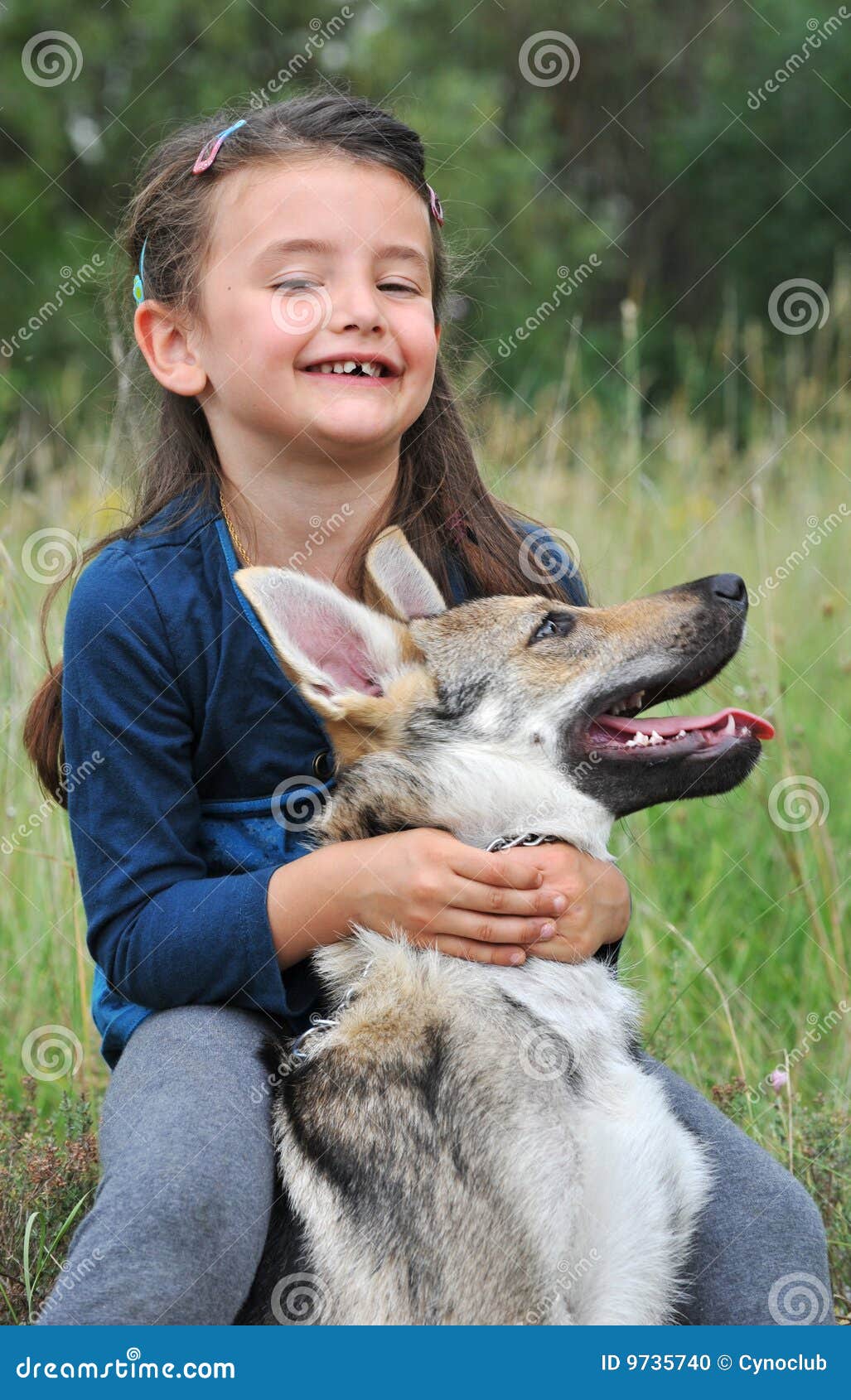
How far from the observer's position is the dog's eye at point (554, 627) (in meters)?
2.92

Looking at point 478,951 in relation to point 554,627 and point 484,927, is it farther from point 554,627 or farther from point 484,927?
point 554,627

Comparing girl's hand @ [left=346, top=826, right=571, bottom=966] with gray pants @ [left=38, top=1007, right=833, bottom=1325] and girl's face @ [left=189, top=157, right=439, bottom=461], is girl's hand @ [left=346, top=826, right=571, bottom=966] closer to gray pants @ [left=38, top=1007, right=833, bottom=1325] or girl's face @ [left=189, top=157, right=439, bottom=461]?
gray pants @ [left=38, top=1007, right=833, bottom=1325]

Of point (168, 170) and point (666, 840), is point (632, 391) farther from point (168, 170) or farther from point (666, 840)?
point (168, 170)

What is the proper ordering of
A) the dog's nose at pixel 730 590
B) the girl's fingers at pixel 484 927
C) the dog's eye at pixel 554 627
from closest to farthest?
the girl's fingers at pixel 484 927
the dog's nose at pixel 730 590
the dog's eye at pixel 554 627

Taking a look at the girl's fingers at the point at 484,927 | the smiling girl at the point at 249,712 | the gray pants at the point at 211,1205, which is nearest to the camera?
the gray pants at the point at 211,1205

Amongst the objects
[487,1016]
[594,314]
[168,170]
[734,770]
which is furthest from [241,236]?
[594,314]

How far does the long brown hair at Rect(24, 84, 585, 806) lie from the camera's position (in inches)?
123

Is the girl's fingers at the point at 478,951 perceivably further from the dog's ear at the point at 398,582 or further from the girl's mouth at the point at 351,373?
the girl's mouth at the point at 351,373

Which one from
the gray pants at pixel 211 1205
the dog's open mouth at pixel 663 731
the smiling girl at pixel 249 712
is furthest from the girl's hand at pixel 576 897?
the gray pants at pixel 211 1205

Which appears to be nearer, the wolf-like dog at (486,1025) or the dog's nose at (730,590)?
the wolf-like dog at (486,1025)

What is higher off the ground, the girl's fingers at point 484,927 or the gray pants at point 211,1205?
the girl's fingers at point 484,927

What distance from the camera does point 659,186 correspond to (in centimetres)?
2195

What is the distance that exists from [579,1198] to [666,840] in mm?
2314

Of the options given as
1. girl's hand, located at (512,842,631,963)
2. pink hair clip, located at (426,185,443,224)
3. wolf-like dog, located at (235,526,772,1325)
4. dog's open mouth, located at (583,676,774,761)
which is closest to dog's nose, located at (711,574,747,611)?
wolf-like dog, located at (235,526,772,1325)
